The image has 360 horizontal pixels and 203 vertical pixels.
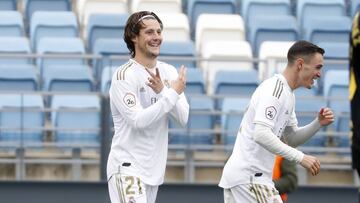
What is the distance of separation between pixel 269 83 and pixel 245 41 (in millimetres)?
6643

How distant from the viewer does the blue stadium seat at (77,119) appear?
13883 millimetres

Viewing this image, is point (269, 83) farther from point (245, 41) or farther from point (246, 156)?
point (245, 41)

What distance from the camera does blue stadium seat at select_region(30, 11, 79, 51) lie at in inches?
620

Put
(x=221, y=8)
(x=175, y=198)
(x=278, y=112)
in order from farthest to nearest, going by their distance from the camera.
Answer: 1. (x=221, y=8)
2. (x=175, y=198)
3. (x=278, y=112)

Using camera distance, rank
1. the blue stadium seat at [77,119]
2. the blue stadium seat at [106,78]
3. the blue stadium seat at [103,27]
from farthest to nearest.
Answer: the blue stadium seat at [103,27] < the blue stadium seat at [106,78] < the blue stadium seat at [77,119]

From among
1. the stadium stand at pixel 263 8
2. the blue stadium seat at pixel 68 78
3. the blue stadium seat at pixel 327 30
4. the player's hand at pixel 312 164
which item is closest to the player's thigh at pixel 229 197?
the player's hand at pixel 312 164

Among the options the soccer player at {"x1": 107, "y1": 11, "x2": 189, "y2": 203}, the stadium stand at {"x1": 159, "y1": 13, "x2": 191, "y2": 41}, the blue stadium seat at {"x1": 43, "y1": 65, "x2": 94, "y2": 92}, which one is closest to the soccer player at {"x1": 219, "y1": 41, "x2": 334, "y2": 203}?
the soccer player at {"x1": 107, "y1": 11, "x2": 189, "y2": 203}

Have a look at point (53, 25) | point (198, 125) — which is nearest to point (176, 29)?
point (53, 25)

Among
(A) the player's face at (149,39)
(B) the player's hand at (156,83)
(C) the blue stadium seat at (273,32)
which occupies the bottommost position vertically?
(C) the blue stadium seat at (273,32)

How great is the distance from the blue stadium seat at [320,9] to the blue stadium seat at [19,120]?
4185 millimetres

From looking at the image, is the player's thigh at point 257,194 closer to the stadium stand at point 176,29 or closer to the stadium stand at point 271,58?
the stadium stand at point 271,58

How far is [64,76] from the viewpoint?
14508 mm

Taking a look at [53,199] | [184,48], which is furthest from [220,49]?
[53,199]

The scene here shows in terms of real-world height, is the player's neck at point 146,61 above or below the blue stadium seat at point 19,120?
above
